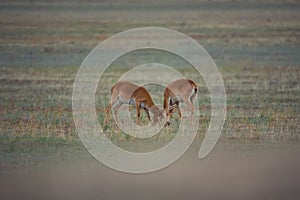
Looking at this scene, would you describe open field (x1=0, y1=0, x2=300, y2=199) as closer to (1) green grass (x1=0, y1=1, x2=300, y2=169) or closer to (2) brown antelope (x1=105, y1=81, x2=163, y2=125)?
(1) green grass (x1=0, y1=1, x2=300, y2=169)

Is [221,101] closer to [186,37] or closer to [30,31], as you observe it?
[186,37]

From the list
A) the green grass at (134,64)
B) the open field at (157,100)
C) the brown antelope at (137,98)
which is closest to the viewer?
the open field at (157,100)

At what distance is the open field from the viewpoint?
8406 mm

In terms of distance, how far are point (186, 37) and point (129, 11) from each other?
4546 mm

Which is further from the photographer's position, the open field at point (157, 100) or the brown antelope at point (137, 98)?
the brown antelope at point (137, 98)

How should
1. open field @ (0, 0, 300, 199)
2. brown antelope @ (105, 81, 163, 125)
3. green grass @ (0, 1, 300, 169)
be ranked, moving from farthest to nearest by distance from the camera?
green grass @ (0, 1, 300, 169), brown antelope @ (105, 81, 163, 125), open field @ (0, 0, 300, 199)

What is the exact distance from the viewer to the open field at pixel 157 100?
331 inches

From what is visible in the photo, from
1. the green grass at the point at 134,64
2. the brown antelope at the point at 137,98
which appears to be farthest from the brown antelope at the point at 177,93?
the green grass at the point at 134,64

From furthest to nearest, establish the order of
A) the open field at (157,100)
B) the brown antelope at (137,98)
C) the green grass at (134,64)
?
the green grass at (134,64) < the brown antelope at (137,98) < the open field at (157,100)

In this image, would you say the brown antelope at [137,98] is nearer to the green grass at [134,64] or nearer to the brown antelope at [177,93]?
the brown antelope at [177,93]

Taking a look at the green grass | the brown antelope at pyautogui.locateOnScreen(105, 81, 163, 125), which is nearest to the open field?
the green grass

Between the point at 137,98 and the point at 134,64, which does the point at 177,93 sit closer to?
the point at 137,98

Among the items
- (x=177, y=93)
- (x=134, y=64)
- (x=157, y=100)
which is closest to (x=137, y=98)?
(x=177, y=93)

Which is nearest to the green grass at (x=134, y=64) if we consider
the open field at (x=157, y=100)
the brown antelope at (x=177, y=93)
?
the open field at (x=157, y=100)
